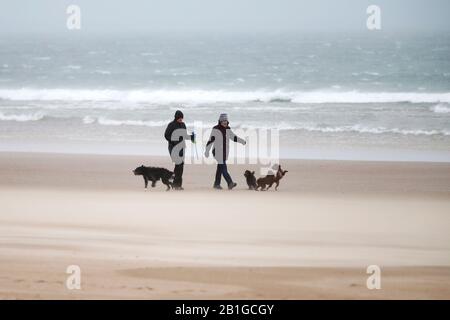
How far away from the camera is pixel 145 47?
261ft

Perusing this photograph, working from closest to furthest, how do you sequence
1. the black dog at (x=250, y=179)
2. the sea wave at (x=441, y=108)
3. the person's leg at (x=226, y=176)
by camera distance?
1. the black dog at (x=250, y=179)
2. the person's leg at (x=226, y=176)
3. the sea wave at (x=441, y=108)

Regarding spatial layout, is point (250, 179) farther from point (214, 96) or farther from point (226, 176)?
point (214, 96)

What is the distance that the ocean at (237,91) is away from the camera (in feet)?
86.1

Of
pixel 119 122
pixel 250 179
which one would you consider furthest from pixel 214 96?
pixel 250 179

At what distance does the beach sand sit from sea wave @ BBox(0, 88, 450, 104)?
22577 mm

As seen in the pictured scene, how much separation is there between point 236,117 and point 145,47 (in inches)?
1875

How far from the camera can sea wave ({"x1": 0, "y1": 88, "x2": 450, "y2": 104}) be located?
41500mm

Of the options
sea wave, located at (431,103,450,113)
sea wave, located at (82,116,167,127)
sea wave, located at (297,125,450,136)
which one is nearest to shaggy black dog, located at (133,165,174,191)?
sea wave, located at (297,125,450,136)

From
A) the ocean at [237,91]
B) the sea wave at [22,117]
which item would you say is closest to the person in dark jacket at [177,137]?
the ocean at [237,91]

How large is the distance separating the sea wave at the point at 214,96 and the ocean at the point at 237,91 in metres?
0.10

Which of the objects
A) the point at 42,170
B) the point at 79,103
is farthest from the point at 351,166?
the point at 79,103

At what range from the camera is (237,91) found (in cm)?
5016

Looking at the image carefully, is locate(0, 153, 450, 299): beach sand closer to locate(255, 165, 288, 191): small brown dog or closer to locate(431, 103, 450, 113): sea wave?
locate(255, 165, 288, 191): small brown dog

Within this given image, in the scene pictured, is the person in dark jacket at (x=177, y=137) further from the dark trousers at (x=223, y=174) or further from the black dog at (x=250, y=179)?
the black dog at (x=250, y=179)
